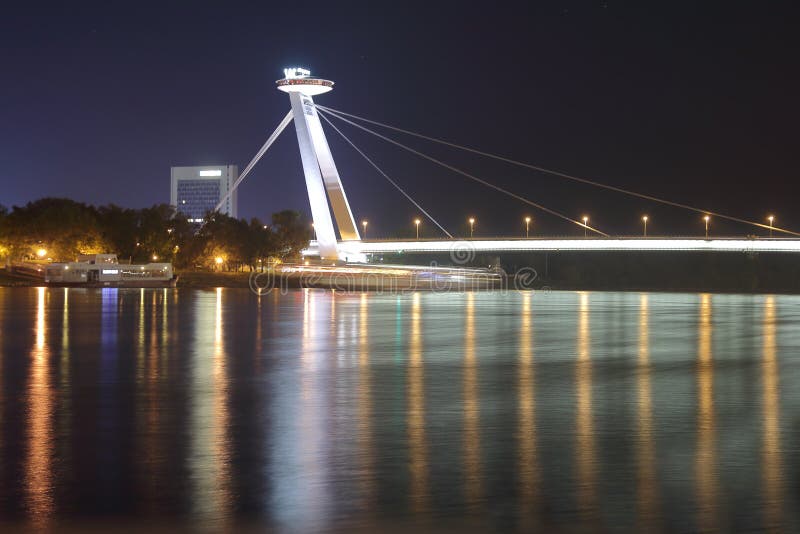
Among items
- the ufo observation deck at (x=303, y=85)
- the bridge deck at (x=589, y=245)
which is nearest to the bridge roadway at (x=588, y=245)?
the bridge deck at (x=589, y=245)

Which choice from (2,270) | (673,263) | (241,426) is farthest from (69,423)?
(673,263)

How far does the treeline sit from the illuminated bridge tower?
16.4 m

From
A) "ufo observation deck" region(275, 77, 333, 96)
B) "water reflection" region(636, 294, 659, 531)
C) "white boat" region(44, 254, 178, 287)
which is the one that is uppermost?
"ufo observation deck" region(275, 77, 333, 96)

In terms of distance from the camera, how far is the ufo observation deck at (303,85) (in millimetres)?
61906

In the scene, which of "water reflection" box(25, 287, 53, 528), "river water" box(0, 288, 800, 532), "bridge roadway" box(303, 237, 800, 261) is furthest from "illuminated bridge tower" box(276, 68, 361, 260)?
"water reflection" box(25, 287, 53, 528)

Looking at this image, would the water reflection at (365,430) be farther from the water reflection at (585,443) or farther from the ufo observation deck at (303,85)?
the ufo observation deck at (303,85)

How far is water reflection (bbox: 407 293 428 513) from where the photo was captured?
623 centimetres

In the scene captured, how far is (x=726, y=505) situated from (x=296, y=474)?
2.98 m

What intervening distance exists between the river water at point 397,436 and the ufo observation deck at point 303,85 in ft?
152

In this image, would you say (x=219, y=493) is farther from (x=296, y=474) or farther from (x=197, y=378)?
(x=197, y=378)

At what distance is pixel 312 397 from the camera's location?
1056cm

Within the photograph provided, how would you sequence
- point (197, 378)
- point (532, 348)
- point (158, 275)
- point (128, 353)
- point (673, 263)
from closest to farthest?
point (197, 378) → point (128, 353) → point (532, 348) → point (158, 275) → point (673, 263)

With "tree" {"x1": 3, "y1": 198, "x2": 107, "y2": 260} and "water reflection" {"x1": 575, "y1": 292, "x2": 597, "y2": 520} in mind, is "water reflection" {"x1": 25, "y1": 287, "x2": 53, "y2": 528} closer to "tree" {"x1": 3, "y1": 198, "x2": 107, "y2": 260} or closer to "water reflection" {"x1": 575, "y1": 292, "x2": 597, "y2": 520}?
"water reflection" {"x1": 575, "y1": 292, "x2": 597, "y2": 520}

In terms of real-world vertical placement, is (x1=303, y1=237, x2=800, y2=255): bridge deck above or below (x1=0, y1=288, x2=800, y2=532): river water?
above
